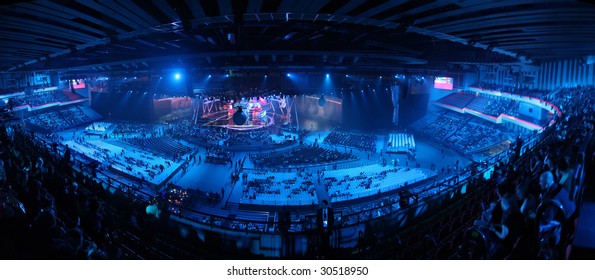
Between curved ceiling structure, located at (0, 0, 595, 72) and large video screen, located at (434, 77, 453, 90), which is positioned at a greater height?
large video screen, located at (434, 77, 453, 90)

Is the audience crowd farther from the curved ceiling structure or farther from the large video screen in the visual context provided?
the curved ceiling structure

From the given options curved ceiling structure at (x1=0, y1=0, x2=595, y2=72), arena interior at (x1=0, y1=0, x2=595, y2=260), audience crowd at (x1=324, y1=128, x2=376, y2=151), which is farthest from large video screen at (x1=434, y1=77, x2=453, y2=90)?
curved ceiling structure at (x1=0, y1=0, x2=595, y2=72)

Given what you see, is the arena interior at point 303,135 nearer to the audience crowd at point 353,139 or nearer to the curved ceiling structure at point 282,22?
the curved ceiling structure at point 282,22

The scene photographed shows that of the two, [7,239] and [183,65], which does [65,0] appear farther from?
[183,65]

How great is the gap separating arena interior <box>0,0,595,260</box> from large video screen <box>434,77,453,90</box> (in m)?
0.23

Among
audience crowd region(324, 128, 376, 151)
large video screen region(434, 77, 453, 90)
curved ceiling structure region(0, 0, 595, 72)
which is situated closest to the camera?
curved ceiling structure region(0, 0, 595, 72)

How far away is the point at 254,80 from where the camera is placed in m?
23.9

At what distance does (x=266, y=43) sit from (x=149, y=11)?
14.4 ft

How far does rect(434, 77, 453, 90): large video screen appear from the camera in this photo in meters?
34.2

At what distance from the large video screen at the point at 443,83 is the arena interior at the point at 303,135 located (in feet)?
0.77

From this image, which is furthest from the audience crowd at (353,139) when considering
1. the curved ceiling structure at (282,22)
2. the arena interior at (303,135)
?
the curved ceiling structure at (282,22)

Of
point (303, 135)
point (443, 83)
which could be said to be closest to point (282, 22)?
point (303, 135)

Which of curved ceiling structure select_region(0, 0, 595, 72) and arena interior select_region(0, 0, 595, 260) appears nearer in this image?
arena interior select_region(0, 0, 595, 260)

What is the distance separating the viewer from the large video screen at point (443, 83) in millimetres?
34237
